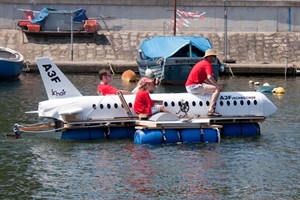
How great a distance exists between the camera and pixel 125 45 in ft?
189

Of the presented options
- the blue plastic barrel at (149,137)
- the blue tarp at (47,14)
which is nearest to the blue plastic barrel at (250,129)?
the blue plastic barrel at (149,137)

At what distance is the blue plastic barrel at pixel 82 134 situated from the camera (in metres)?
29.9

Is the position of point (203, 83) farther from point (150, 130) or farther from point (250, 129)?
point (150, 130)

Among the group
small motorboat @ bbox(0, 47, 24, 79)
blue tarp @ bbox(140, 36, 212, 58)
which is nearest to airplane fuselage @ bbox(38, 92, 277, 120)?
blue tarp @ bbox(140, 36, 212, 58)

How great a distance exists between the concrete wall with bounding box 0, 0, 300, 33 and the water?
25974 mm

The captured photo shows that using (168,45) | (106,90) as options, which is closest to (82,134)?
(106,90)

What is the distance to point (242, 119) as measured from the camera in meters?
31.0

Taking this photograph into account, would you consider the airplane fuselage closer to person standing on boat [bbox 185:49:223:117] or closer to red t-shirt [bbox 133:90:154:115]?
person standing on boat [bbox 185:49:223:117]

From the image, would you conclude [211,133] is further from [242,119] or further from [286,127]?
[286,127]

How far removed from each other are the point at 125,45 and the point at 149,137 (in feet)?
94.7

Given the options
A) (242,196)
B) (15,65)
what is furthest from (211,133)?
(15,65)

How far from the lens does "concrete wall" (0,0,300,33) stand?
193 ft

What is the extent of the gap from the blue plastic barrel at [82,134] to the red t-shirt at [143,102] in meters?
1.31

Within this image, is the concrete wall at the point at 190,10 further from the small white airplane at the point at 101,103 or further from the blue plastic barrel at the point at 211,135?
the blue plastic barrel at the point at 211,135
